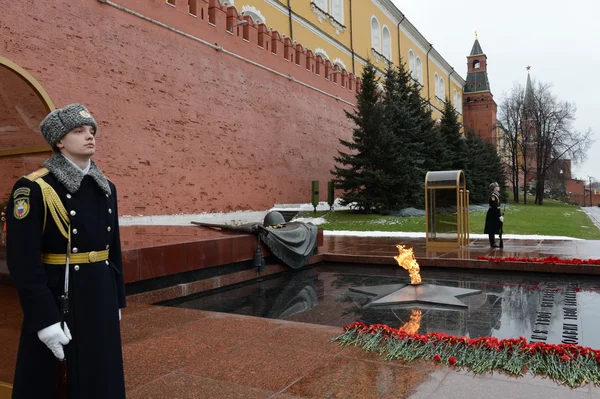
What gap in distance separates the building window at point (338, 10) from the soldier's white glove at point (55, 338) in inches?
1024

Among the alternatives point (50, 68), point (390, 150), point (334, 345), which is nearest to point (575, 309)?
point (334, 345)

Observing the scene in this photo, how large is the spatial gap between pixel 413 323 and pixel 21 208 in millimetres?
3594

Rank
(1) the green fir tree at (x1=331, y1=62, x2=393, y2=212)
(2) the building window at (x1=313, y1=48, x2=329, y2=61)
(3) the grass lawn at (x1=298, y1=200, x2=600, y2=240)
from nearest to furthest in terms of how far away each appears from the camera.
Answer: (3) the grass lawn at (x1=298, y1=200, x2=600, y2=240) < (1) the green fir tree at (x1=331, y1=62, x2=393, y2=212) < (2) the building window at (x1=313, y1=48, x2=329, y2=61)

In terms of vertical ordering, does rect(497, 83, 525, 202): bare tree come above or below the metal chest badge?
above

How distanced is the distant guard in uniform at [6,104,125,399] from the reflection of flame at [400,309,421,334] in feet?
9.36

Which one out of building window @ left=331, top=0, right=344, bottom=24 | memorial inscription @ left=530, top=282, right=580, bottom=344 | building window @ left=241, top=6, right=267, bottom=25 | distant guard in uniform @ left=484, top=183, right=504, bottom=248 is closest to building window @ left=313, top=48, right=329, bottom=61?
building window @ left=331, top=0, right=344, bottom=24

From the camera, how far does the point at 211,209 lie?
549 inches

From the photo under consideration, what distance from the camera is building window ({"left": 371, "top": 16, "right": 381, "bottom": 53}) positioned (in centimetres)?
2986

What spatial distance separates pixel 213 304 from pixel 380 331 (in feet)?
8.78

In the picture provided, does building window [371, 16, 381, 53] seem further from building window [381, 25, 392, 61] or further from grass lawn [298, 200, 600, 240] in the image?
grass lawn [298, 200, 600, 240]

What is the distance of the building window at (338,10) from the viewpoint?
25.6 metres

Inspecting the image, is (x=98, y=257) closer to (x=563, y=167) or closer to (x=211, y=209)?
(x=211, y=209)

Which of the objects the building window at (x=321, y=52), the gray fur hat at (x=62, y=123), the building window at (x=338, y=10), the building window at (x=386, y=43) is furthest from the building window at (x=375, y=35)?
the gray fur hat at (x=62, y=123)

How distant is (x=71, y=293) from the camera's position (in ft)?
6.08
